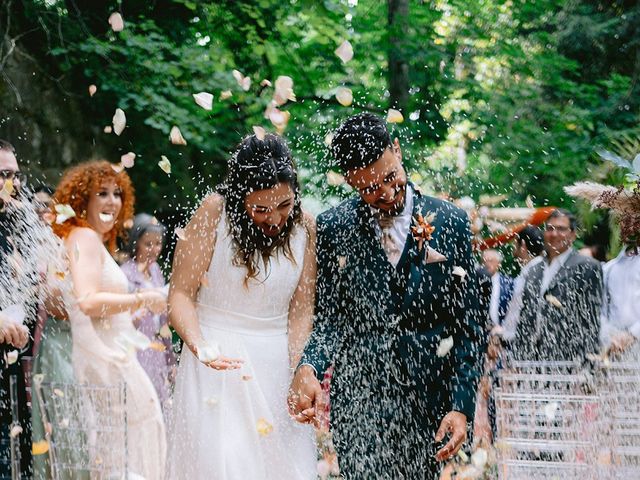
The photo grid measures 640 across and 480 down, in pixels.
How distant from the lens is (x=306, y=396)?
3725 millimetres

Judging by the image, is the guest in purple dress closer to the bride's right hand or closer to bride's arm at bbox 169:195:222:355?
bride's arm at bbox 169:195:222:355

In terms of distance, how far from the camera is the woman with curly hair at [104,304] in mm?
5531

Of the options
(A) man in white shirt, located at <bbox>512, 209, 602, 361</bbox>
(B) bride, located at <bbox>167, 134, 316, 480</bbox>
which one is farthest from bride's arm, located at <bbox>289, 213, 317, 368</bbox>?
(A) man in white shirt, located at <bbox>512, 209, 602, 361</bbox>

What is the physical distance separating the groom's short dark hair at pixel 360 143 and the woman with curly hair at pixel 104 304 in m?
1.96

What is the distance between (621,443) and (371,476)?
113 centimetres

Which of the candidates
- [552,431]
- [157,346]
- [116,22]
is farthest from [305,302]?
[116,22]

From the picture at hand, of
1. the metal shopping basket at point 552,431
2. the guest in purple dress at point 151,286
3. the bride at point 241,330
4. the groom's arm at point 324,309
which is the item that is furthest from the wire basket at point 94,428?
the guest in purple dress at point 151,286

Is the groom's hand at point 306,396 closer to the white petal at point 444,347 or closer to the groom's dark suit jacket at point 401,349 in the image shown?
the groom's dark suit jacket at point 401,349

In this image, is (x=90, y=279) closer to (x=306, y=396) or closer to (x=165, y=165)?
(x=306, y=396)

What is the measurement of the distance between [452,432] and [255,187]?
113 centimetres

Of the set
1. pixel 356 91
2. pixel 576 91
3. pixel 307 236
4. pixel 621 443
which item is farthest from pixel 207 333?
pixel 576 91

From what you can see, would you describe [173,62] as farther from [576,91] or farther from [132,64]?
[576,91]

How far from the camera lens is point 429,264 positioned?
149 inches

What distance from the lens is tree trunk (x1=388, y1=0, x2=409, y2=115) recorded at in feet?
41.3
